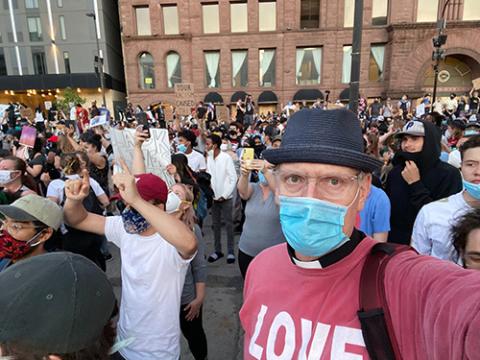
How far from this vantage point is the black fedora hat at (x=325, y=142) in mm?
1232

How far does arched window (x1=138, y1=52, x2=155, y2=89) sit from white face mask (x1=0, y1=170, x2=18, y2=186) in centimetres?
2885

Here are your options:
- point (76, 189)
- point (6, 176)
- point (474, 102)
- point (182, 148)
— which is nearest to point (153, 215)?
point (76, 189)

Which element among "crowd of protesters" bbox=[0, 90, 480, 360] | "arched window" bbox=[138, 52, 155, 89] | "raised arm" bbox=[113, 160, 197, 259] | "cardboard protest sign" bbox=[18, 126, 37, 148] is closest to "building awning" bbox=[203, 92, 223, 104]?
"arched window" bbox=[138, 52, 155, 89]

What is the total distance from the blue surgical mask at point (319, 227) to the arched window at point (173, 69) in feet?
101

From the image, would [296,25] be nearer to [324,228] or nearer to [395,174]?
[395,174]

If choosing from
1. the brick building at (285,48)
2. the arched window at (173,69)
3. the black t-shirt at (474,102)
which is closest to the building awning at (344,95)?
the brick building at (285,48)

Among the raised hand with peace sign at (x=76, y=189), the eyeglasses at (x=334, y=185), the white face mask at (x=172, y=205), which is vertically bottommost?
the white face mask at (x=172, y=205)

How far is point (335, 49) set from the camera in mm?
27641

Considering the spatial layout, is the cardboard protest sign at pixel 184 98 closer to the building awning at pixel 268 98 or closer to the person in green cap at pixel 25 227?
the person in green cap at pixel 25 227

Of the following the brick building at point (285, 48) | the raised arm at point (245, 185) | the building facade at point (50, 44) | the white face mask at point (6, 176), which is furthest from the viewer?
the building facade at point (50, 44)

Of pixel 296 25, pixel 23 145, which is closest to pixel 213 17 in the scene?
pixel 296 25

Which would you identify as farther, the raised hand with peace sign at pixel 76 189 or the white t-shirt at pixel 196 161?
the white t-shirt at pixel 196 161

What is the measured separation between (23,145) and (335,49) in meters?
26.9

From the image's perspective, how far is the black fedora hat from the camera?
4.04 ft
